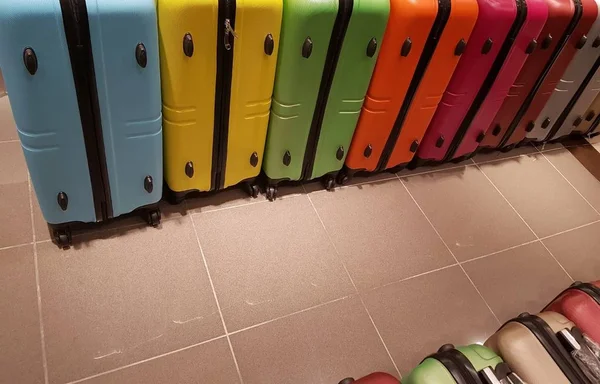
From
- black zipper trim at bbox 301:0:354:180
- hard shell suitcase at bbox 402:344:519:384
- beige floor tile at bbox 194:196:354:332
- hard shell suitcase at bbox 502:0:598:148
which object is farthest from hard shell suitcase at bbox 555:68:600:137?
hard shell suitcase at bbox 402:344:519:384

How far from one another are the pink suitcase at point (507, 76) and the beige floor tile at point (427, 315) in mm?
855

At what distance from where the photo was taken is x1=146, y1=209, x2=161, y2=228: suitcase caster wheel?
6.07 ft

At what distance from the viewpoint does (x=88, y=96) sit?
1.39m

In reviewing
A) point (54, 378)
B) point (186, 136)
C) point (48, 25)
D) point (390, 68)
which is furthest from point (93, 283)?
point (390, 68)

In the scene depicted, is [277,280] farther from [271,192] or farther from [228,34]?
[228,34]

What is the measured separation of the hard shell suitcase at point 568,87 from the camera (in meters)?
2.37

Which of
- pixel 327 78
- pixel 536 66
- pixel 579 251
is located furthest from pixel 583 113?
pixel 327 78

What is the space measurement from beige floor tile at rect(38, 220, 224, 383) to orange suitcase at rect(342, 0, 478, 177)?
99cm

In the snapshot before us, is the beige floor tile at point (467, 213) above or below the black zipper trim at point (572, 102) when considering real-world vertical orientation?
below

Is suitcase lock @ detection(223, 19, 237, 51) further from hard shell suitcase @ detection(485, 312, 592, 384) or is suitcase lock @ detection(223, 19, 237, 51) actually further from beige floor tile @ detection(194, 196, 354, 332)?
hard shell suitcase @ detection(485, 312, 592, 384)

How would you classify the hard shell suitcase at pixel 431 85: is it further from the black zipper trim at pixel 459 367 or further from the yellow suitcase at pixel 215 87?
the black zipper trim at pixel 459 367

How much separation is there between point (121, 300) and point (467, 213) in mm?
1766

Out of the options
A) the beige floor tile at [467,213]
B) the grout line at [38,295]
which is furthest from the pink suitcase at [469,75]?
the grout line at [38,295]

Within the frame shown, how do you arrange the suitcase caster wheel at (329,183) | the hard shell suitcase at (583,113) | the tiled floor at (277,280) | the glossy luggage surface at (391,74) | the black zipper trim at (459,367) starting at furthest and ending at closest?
the hard shell suitcase at (583,113) < the suitcase caster wheel at (329,183) < the glossy luggage surface at (391,74) < the tiled floor at (277,280) < the black zipper trim at (459,367)
